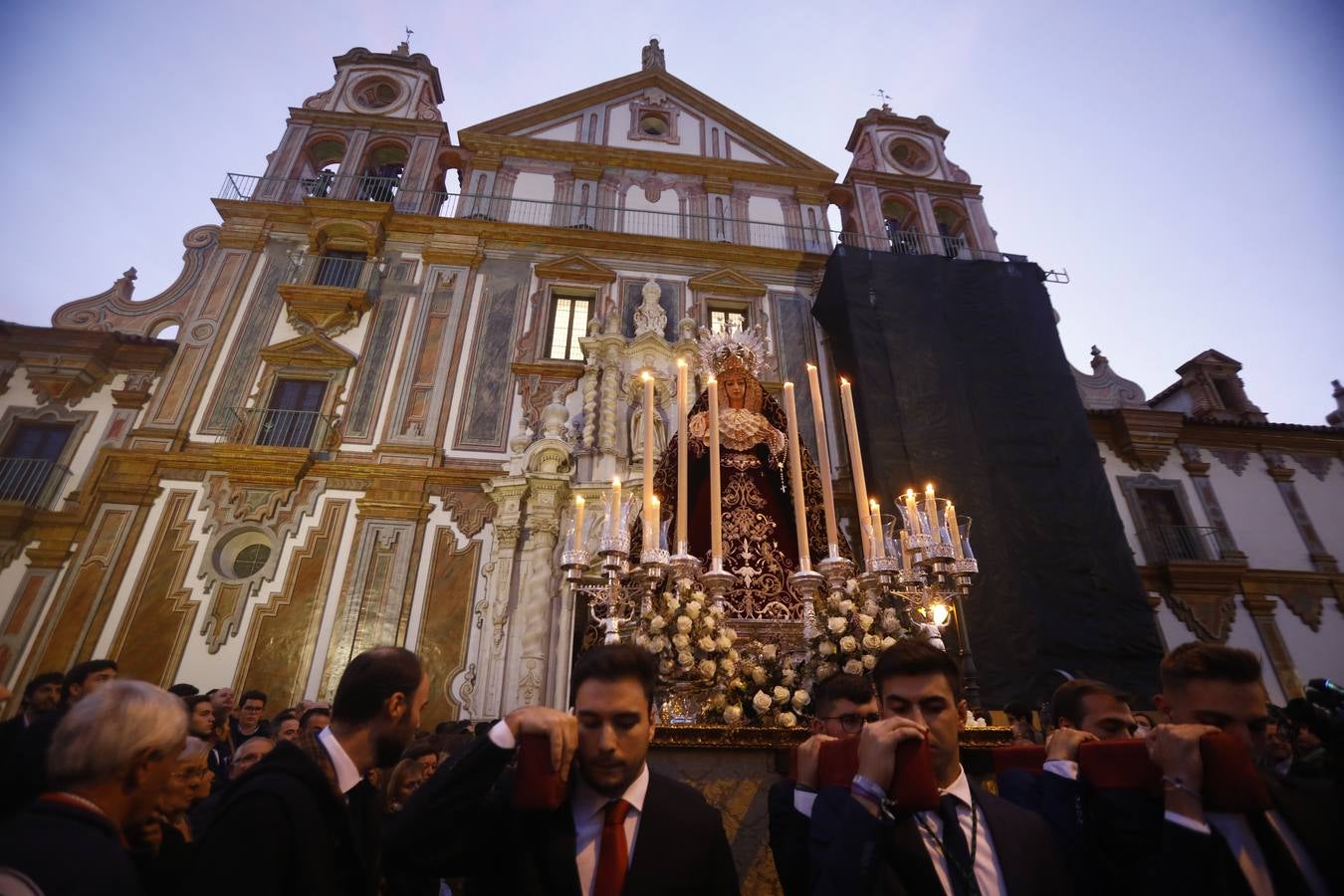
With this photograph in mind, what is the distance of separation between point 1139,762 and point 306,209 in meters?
14.5

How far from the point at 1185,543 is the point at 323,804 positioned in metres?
15.4

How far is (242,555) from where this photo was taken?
910 cm

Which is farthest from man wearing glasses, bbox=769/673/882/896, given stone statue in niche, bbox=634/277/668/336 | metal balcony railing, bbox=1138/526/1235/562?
metal balcony railing, bbox=1138/526/1235/562

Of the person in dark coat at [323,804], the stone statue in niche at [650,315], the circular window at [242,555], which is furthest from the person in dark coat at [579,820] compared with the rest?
the stone statue in niche at [650,315]

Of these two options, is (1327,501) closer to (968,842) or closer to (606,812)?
(968,842)

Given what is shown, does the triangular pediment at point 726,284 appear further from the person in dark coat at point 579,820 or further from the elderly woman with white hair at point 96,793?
the elderly woman with white hair at point 96,793

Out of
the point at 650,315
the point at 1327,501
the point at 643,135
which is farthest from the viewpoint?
the point at 643,135

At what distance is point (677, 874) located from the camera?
66.8 inches

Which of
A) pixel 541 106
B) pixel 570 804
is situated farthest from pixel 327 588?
pixel 541 106

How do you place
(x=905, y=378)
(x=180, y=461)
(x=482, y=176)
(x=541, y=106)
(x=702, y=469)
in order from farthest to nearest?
(x=541, y=106), (x=482, y=176), (x=905, y=378), (x=180, y=461), (x=702, y=469)

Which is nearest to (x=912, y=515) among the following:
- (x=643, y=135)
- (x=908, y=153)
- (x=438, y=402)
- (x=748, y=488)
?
(x=748, y=488)

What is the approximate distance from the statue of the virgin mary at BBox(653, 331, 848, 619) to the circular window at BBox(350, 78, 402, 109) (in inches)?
518

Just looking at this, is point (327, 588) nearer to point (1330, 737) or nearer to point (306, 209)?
point (306, 209)

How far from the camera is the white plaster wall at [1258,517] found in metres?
12.7
